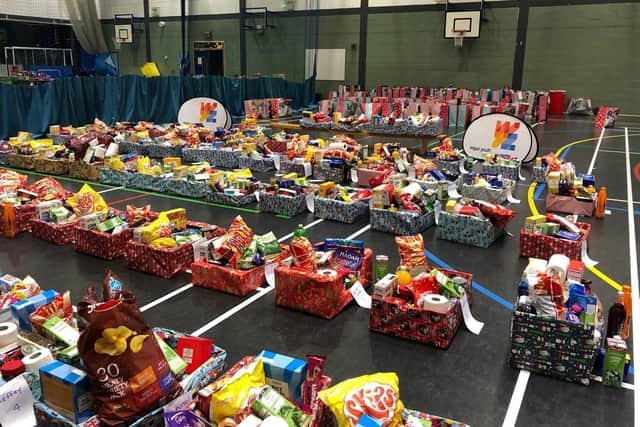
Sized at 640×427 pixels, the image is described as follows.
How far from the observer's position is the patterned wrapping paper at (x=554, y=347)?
11.4 feet

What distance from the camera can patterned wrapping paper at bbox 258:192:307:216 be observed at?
749 centimetres

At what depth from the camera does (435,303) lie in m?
3.96

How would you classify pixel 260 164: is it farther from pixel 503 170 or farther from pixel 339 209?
pixel 503 170

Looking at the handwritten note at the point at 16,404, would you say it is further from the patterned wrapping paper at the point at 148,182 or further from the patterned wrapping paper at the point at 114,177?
the patterned wrapping paper at the point at 114,177

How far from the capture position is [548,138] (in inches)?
595

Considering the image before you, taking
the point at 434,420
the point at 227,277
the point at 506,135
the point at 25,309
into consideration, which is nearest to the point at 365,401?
the point at 434,420

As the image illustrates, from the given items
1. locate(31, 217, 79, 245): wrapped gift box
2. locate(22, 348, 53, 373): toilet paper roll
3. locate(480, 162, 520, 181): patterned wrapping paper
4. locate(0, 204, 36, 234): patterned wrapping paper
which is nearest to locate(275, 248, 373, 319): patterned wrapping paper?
locate(22, 348, 53, 373): toilet paper roll

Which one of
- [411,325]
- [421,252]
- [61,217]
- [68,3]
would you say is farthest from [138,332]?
[68,3]

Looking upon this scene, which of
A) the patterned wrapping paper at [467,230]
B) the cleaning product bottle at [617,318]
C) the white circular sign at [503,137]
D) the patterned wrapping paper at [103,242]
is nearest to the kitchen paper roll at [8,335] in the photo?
the patterned wrapping paper at [103,242]

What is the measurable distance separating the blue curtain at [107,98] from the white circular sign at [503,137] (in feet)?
33.6

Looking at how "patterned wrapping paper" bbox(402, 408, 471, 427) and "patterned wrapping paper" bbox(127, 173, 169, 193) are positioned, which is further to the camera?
"patterned wrapping paper" bbox(127, 173, 169, 193)

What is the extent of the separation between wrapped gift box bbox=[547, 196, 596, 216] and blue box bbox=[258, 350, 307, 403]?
605 centimetres

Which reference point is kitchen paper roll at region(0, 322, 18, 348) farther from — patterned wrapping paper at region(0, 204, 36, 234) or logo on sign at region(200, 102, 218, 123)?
logo on sign at region(200, 102, 218, 123)

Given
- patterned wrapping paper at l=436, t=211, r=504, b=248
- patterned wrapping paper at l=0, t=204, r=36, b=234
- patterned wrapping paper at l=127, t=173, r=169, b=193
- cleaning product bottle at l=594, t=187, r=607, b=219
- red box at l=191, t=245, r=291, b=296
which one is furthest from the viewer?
patterned wrapping paper at l=127, t=173, r=169, b=193
